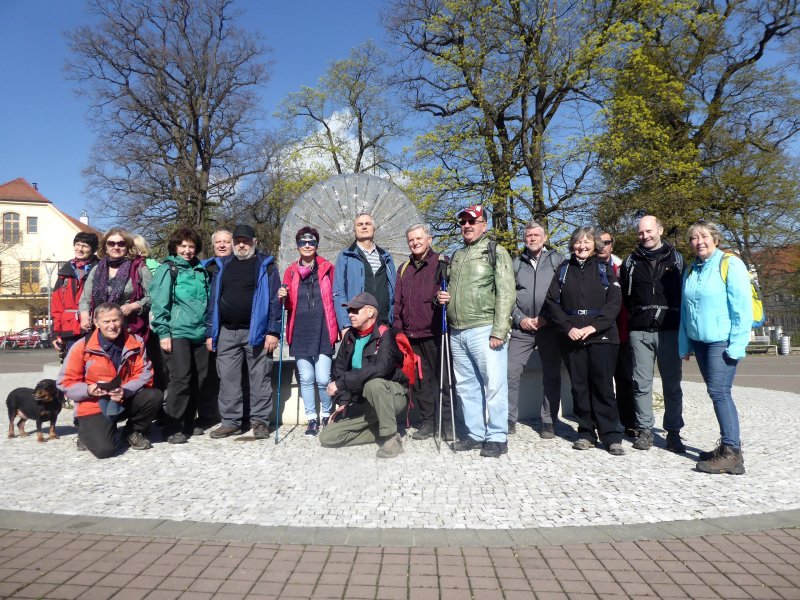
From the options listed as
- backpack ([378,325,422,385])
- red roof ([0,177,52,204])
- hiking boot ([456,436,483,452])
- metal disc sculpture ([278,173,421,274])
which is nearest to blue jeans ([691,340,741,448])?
hiking boot ([456,436,483,452])

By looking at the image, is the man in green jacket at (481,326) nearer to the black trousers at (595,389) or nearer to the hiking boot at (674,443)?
the black trousers at (595,389)

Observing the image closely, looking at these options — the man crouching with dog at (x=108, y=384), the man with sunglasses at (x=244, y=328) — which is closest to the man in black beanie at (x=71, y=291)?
the man crouching with dog at (x=108, y=384)

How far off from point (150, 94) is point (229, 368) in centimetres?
2171

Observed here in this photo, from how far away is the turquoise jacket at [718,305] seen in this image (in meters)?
4.67

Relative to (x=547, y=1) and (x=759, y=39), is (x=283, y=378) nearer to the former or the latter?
(x=547, y=1)

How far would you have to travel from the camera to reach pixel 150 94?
2400cm

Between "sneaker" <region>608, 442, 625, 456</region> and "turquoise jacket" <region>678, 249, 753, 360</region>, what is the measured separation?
1.13 metres

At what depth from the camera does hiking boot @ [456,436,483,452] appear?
547 centimetres

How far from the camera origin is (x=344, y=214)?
9.54 meters

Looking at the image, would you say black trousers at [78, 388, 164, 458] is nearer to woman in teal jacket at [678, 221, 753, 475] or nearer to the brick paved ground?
the brick paved ground

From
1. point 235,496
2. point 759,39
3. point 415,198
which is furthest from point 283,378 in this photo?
point 759,39

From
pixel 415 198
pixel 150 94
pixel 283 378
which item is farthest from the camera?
pixel 150 94

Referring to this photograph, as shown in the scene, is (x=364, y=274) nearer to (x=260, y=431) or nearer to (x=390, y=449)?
(x=390, y=449)

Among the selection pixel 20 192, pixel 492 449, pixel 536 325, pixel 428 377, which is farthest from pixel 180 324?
pixel 20 192
